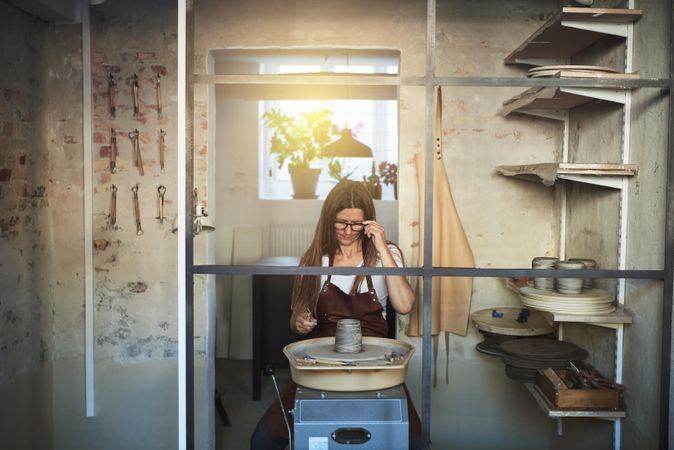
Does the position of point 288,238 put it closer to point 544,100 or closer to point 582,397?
point 544,100

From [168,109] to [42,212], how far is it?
0.96 meters

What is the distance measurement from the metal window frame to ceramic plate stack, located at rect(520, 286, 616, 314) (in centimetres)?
61

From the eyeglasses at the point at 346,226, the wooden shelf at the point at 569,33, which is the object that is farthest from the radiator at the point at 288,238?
the wooden shelf at the point at 569,33

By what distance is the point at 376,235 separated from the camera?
12.0ft

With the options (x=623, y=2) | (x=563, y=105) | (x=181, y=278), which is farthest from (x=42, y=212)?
(x=623, y=2)

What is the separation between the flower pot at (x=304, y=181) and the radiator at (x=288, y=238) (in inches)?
14.3

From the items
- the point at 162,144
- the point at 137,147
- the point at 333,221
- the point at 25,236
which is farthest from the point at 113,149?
the point at 333,221

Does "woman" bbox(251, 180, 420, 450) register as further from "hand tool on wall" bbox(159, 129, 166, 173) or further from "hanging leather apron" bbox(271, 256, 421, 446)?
"hand tool on wall" bbox(159, 129, 166, 173)

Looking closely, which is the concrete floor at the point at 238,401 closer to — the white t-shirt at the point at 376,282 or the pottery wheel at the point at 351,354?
the white t-shirt at the point at 376,282

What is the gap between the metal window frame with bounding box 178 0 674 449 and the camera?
2369 mm

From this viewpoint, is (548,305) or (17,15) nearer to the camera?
(548,305)

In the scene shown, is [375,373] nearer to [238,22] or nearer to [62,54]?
[238,22]

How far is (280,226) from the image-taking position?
23.9 feet

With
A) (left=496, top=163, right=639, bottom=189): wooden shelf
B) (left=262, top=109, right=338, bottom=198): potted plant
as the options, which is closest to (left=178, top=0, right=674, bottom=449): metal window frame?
(left=496, top=163, right=639, bottom=189): wooden shelf
